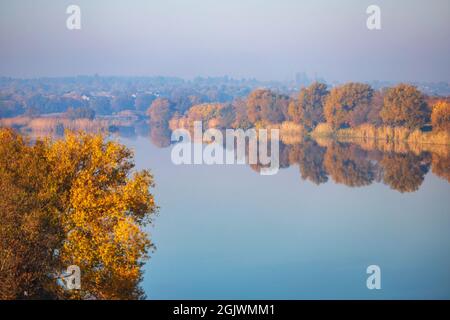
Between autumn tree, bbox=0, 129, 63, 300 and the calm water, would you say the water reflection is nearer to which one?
the calm water

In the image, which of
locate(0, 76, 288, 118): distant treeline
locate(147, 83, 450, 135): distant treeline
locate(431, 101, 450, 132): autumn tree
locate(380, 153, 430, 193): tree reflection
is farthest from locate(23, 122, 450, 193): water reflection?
locate(0, 76, 288, 118): distant treeline

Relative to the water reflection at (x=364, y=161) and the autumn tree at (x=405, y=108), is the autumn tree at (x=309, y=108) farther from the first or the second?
the autumn tree at (x=405, y=108)

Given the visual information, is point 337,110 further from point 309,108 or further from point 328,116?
point 309,108

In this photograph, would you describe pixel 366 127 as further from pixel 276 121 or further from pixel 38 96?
pixel 38 96

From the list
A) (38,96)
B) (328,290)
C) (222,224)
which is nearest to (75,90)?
(38,96)

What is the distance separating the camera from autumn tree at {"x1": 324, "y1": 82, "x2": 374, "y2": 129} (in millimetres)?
49688

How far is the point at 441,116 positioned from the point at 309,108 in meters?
12.6

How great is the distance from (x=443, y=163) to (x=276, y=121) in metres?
20.4

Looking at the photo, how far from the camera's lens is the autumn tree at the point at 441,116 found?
4138 centimetres

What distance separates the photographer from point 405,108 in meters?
44.4

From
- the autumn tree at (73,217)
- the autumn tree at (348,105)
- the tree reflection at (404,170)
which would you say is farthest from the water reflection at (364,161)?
the autumn tree at (73,217)

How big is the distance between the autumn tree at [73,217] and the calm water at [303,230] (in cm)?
278

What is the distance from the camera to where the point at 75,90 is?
96188 millimetres

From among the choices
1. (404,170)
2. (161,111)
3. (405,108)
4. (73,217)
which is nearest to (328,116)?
(405,108)
